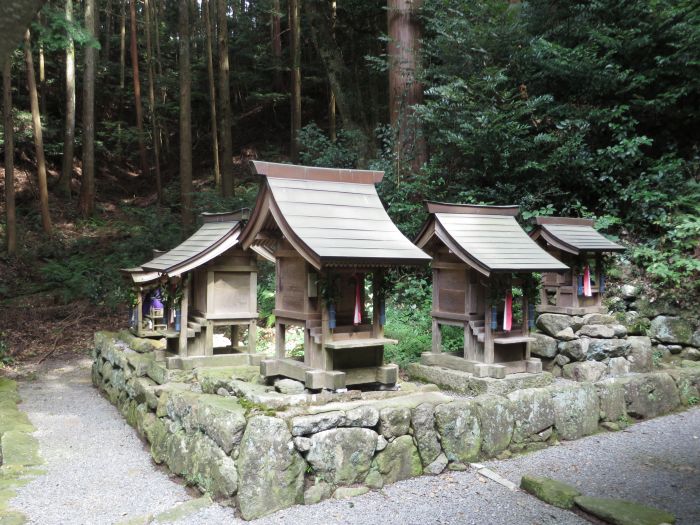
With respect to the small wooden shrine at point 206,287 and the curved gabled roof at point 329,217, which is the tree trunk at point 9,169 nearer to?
the small wooden shrine at point 206,287

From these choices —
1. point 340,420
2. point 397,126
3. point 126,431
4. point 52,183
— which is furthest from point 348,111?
point 52,183

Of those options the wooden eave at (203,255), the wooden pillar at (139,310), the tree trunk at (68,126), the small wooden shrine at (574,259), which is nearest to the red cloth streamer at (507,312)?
the small wooden shrine at (574,259)

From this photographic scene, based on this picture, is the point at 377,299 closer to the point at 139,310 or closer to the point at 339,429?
the point at 339,429

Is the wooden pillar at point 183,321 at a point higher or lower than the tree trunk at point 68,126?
lower

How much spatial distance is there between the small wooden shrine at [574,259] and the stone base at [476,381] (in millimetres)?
1567

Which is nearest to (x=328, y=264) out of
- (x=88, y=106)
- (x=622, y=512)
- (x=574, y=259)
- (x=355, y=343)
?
(x=355, y=343)

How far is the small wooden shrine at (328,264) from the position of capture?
5.27 metres

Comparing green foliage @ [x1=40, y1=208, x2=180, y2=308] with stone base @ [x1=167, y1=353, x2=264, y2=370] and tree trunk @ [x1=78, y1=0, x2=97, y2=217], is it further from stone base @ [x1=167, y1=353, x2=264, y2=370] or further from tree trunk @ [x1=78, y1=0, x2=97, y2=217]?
stone base @ [x1=167, y1=353, x2=264, y2=370]

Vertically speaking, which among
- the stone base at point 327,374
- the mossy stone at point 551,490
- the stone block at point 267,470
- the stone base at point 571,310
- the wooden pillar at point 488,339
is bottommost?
the mossy stone at point 551,490

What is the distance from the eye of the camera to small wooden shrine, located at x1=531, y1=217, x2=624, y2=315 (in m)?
7.95

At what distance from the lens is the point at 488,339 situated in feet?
22.2

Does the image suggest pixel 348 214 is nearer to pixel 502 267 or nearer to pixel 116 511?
pixel 502 267

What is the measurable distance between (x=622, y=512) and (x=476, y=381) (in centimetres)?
260

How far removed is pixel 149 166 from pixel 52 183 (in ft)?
16.8
